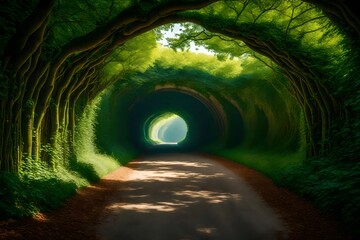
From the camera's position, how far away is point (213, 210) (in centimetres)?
980

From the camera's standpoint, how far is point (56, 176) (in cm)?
1123

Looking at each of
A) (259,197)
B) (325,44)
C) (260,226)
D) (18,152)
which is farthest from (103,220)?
(325,44)

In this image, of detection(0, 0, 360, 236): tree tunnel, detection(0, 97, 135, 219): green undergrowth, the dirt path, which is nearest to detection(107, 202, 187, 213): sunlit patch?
the dirt path

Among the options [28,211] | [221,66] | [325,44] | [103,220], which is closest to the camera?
[28,211]

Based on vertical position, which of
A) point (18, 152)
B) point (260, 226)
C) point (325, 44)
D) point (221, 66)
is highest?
point (221, 66)

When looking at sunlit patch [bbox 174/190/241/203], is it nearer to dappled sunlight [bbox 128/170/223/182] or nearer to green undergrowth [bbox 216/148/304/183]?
green undergrowth [bbox 216/148/304/183]

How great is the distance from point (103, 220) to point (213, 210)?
301 cm

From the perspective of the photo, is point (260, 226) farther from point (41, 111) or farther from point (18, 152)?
point (41, 111)

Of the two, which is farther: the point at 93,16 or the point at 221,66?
the point at 221,66

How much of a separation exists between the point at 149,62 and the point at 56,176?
8.28 meters

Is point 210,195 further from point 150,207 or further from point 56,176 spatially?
point 56,176

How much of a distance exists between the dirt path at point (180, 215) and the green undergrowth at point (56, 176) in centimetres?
32

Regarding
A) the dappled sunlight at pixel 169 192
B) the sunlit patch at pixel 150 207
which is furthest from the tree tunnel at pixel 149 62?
the sunlit patch at pixel 150 207

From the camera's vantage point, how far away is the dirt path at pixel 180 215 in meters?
7.45
